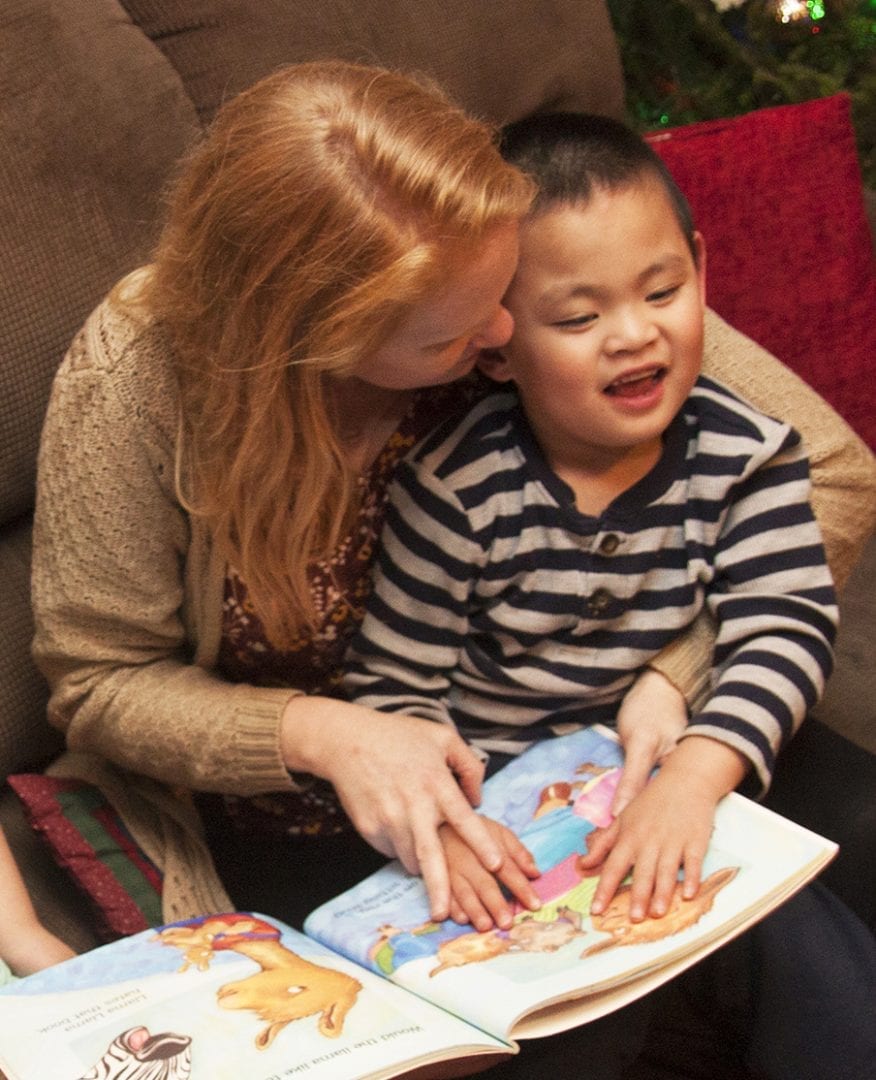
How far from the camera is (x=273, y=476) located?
1023mm

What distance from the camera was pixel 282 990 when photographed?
885 millimetres

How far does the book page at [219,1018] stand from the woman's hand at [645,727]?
0.27 meters

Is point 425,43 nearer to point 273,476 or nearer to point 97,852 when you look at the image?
point 273,476

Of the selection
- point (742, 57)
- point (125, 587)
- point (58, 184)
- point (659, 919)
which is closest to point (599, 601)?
point (659, 919)

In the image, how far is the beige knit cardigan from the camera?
105 centimetres

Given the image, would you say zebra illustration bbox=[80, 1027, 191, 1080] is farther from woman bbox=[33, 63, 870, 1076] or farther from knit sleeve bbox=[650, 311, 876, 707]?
knit sleeve bbox=[650, 311, 876, 707]

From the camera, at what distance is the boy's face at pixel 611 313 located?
103cm

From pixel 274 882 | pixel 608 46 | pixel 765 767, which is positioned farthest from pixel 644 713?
pixel 608 46

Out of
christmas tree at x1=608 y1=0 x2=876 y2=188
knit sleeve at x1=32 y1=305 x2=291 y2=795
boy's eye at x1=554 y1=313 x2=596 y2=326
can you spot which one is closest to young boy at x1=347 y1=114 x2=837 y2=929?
boy's eye at x1=554 y1=313 x2=596 y2=326

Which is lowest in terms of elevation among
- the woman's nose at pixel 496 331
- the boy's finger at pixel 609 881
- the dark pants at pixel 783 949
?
the dark pants at pixel 783 949

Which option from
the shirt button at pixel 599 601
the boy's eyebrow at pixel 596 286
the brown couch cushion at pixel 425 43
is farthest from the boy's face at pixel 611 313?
the brown couch cushion at pixel 425 43

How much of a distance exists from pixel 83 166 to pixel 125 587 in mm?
406

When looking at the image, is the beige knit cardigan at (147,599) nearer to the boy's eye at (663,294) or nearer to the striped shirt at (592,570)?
the striped shirt at (592,570)

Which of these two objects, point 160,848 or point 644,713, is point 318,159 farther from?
point 160,848
